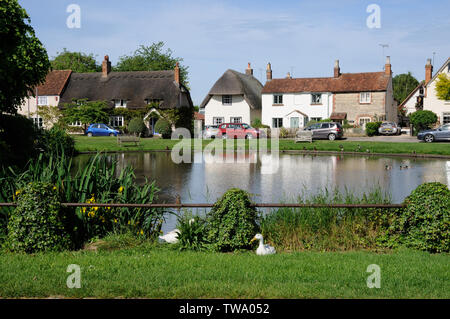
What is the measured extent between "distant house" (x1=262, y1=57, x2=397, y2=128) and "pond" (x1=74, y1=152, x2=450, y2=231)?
1114 inches

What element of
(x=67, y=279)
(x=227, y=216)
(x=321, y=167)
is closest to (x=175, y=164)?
(x=321, y=167)

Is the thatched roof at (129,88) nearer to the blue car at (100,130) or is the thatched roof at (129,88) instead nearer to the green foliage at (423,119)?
the blue car at (100,130)

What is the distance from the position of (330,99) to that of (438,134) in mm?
17051

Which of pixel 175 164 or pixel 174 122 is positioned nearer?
pixel 175 164

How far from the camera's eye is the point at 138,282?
576 cm

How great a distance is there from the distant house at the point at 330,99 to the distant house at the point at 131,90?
10865 mm

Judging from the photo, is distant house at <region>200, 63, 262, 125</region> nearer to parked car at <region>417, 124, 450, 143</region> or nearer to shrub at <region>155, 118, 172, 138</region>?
shrub at <region>155, 118, 172, 138</region>

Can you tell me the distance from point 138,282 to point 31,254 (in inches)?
90.9

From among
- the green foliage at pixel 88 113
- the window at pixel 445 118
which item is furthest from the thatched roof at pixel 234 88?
the window at pixel 445 118

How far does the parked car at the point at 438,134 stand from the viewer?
40875 mm

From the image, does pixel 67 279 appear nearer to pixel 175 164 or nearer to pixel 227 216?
pixel 227 216
